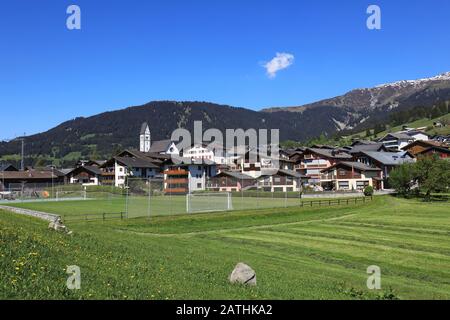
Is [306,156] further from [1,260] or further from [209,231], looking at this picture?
[1,260]

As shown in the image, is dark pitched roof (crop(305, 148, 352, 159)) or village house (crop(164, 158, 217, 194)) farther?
dark pitched roof (crop(305, 148, 352, 159))

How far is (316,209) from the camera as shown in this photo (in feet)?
160

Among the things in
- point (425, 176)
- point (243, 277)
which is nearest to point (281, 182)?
point (425, 176)

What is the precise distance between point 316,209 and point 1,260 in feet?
137

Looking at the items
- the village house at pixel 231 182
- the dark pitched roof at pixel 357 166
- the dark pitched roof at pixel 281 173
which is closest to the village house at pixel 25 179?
the village house at pixel 231 182

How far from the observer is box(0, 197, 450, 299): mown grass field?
10086mm

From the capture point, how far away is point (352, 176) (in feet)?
303

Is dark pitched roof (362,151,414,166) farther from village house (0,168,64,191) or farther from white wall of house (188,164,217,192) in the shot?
village house (0,168,64,191)

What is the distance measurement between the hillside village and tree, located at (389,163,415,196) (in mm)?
12661

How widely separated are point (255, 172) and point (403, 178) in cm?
4414

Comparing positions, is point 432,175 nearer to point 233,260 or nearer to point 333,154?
point 333,154

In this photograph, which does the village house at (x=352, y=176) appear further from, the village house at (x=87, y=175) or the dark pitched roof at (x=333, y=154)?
the village house at (x=87, y=175)

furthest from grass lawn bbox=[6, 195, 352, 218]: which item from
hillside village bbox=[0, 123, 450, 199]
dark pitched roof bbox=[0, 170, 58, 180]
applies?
dark pitched roof bbox=[0, 170, 58, 180]
